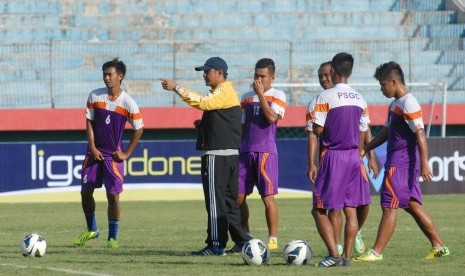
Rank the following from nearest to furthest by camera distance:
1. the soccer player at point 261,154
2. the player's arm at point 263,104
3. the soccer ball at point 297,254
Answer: the soccer ball at point 297,254 → the player's arm at point 263,104 → the soccer player at point 261,154

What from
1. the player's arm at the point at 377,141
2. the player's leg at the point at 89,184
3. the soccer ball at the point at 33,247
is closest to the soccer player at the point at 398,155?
the player's arm at the point at 377,141

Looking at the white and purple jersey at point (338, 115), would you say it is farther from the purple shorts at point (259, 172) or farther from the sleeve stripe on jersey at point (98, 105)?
the sleeve stripe on jersey at point (98, 105)

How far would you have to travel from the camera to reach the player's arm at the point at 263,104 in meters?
12.7

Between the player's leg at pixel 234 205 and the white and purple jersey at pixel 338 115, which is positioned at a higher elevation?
the white and purple jersey at pixel 338 115

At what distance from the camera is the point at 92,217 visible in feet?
47.3

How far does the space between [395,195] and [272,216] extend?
2.14 metres

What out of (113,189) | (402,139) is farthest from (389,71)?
(113,189)

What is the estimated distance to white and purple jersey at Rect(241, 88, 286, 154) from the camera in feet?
44.8

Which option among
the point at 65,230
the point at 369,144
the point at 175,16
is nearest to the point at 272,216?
the point at 369,144

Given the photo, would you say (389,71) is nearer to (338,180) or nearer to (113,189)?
(338,180)

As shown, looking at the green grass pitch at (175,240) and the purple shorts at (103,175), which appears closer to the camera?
the green grass pitch at (175,240)

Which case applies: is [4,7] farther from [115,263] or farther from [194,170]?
[115,263]

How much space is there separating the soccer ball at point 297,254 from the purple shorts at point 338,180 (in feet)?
1.43

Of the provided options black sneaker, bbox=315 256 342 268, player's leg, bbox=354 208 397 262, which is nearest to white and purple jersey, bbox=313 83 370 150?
player's leg, bbox=354 208 397 262
